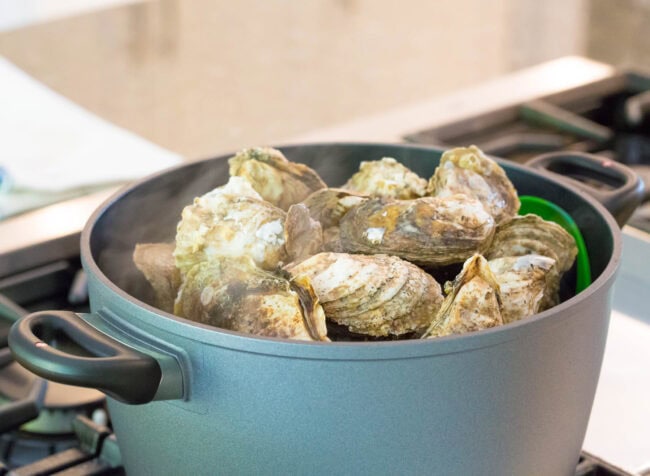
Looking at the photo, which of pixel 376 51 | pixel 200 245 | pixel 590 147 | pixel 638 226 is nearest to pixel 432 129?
pixel 590 147

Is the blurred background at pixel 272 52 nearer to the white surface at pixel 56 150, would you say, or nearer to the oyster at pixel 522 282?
the white surface at pixel 56 150

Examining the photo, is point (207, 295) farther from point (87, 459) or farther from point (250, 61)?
point (250, 61)

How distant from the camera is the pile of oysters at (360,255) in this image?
22.4 inches

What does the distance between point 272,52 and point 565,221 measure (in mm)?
2747

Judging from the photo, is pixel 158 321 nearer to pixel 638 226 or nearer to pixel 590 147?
pixel 638 226

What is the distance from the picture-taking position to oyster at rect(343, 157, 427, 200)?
705 millimetres

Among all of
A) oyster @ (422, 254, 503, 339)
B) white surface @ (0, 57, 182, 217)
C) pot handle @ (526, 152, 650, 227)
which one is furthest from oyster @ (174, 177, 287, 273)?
white surface @ (0, 57, 182, 217)

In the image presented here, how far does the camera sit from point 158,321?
53 cm

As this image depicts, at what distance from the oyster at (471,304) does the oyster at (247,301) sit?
0.21ft

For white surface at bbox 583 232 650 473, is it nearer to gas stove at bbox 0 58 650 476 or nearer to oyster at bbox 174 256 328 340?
gas stove at bbox 0 58 650 476

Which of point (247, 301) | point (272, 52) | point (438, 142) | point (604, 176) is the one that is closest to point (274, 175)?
point (247, 301)

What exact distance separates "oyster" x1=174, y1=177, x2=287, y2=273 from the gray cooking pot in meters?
0.06

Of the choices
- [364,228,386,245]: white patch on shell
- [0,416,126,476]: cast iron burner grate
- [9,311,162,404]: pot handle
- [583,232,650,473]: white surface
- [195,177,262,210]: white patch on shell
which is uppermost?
[195,177,262,210]: white patch on shell

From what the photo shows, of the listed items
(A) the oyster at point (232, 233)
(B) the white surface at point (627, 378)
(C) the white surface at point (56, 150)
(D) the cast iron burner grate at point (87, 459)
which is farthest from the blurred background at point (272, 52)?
(A) the oyster at point (232, 233)
